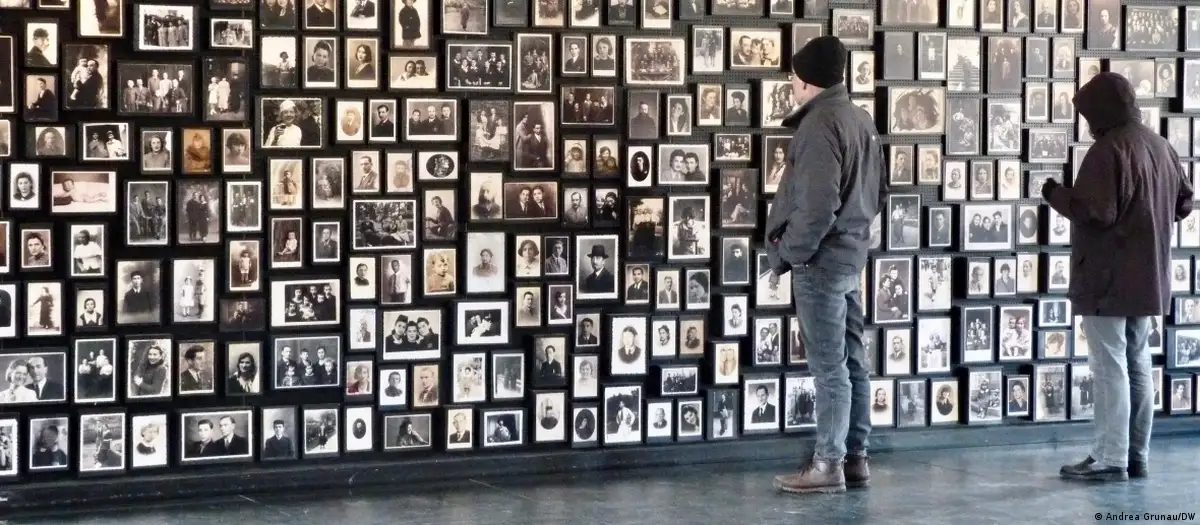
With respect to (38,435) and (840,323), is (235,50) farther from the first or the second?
(840,323)

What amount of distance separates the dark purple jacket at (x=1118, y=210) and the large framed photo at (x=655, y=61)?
1.58m

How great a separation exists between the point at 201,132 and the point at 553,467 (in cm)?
194

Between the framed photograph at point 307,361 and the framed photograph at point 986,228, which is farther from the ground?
the framed photograph at point 986,228

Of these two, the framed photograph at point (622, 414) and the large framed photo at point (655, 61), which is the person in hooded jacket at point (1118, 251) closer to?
the large framed photo at point (655, 61)

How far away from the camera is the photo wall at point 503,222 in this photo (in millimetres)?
5805

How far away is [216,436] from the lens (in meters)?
6.03

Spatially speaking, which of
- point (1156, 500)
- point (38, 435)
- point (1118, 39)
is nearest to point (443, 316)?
point (38, 435)

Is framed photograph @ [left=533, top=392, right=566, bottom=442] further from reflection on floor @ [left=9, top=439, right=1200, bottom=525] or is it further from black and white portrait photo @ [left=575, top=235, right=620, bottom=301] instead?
black and white portrait photo @ [left=575, top=235, right=620, bottom=301]

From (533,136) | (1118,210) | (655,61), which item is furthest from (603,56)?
(1118,210)

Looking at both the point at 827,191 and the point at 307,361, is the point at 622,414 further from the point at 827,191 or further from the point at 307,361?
the point at 827,191

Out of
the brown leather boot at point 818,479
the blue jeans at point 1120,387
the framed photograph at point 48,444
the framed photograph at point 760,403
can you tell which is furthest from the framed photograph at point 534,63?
the blue jeans at point 1120,387

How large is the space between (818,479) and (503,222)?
1.62 metres

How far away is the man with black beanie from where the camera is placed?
18.7 ft

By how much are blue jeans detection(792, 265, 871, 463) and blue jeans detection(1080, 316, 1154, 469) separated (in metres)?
0.92
